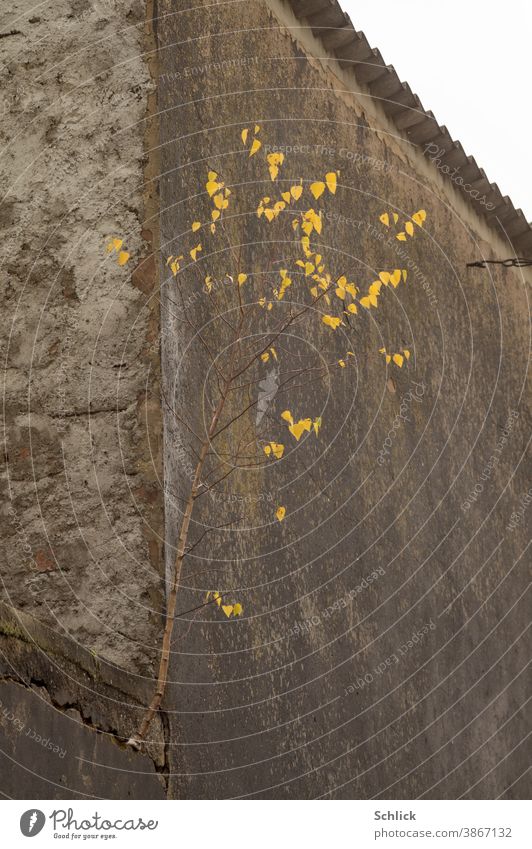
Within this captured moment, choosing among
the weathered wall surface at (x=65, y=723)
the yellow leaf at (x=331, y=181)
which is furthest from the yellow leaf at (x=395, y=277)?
the weathered wall surface at (x=65, y=723)

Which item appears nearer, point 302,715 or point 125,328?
point 125,328

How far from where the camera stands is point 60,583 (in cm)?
431

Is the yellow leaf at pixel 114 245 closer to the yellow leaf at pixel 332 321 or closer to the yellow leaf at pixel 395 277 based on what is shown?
the yellow leaf at pixel 332 321

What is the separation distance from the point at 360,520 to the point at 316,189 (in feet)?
5.14

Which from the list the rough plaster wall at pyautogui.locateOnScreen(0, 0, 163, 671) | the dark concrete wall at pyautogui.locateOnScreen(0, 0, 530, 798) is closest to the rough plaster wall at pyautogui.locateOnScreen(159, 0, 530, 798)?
the dark concrete wall at pyautogui.locateOnScreen(0, 0, 530, 798)

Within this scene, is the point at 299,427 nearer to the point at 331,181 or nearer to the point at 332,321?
the point at 332,321

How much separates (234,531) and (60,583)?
0.68m

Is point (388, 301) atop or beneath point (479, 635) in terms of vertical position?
atop

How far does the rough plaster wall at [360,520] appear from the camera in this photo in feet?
14.4

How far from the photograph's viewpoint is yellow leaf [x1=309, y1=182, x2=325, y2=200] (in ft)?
18.1

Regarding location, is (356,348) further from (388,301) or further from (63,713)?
(63,713)

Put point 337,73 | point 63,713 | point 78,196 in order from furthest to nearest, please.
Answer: point 337,73
point 78,196
point 63,713

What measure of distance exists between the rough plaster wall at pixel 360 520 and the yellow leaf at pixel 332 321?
0.06m

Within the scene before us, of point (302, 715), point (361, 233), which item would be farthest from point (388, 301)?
point (302, 715)
